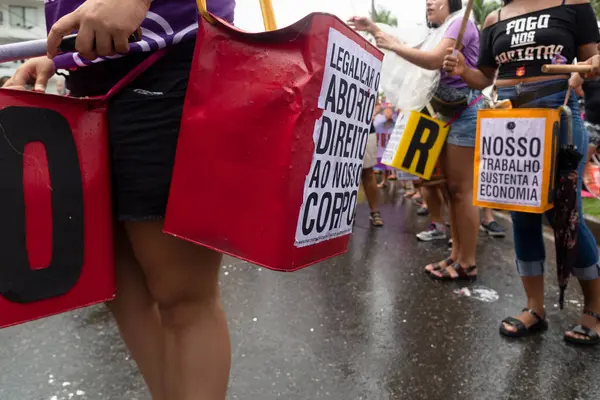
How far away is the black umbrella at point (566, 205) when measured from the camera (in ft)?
7.84

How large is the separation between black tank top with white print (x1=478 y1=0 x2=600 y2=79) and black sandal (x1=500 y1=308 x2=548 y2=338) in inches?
47.6

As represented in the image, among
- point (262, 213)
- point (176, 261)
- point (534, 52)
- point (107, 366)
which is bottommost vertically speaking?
point (107, 366)

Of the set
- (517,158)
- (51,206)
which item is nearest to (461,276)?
(517,158)

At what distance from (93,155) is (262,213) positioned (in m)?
0.44

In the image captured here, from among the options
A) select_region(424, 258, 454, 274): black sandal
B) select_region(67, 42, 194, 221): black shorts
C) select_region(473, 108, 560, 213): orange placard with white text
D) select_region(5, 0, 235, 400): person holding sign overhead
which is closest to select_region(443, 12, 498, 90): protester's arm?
select_region(473, 108, 560, 213): orange placard with white text

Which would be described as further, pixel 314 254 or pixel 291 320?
pixel 291 320

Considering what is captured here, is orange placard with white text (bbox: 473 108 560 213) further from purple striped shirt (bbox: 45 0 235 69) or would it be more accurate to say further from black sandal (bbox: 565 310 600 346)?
purple striped shirt (bbox: 45 0 235 69)

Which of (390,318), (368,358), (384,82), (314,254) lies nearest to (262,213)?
(314,254)

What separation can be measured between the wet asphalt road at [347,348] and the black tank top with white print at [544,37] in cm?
133

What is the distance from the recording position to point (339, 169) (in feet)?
3.77

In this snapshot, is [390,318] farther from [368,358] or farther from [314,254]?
[314,254]

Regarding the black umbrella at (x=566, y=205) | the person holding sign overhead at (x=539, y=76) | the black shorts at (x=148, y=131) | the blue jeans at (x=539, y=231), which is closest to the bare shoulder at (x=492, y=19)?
the person holding sign overhead at (x=539, y=76)

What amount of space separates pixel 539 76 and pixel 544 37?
18 cm

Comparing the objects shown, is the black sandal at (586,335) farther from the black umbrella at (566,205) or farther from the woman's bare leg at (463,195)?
the woman's bare leg at (463,195)
